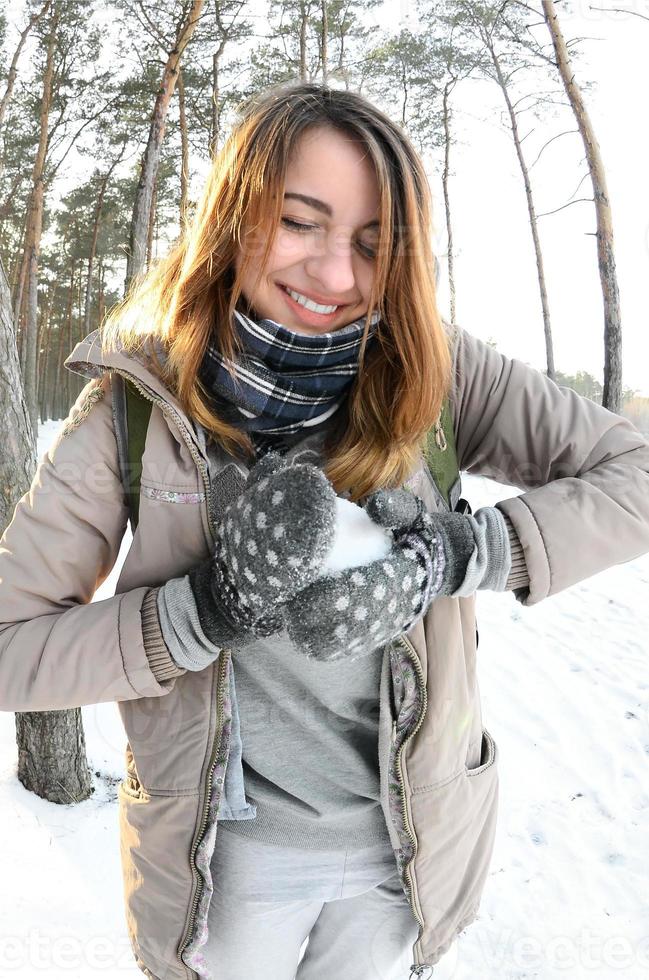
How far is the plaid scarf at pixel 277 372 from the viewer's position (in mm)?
1148

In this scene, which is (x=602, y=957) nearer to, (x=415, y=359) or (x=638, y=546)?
(x=638, y=546)

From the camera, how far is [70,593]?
3.55 ft

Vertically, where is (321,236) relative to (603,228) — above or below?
below

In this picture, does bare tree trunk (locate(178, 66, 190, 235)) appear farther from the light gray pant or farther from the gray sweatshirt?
the light gray pant

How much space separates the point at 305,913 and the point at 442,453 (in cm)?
99

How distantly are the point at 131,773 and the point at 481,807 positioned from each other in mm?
717

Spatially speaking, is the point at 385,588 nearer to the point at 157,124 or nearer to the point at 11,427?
the point at 11,427

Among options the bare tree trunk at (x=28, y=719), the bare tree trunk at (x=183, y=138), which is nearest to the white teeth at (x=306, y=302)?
the bare tree trunk at (x=28, y=719)

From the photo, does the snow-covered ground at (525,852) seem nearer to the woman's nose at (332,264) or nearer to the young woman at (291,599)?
the young woman at (291,599)

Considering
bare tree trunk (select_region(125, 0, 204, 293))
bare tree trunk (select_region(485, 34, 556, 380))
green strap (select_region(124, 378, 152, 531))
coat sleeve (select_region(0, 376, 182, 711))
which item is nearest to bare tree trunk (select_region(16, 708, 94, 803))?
coat sleeve (select_region(0, 376, 182, 711))

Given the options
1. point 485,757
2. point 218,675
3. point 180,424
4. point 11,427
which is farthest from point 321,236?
point 11,427

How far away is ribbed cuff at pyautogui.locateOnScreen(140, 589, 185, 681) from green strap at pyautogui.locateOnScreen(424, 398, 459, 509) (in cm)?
58

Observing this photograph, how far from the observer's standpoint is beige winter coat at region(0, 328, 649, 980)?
3.41ft

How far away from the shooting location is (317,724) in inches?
47.5
